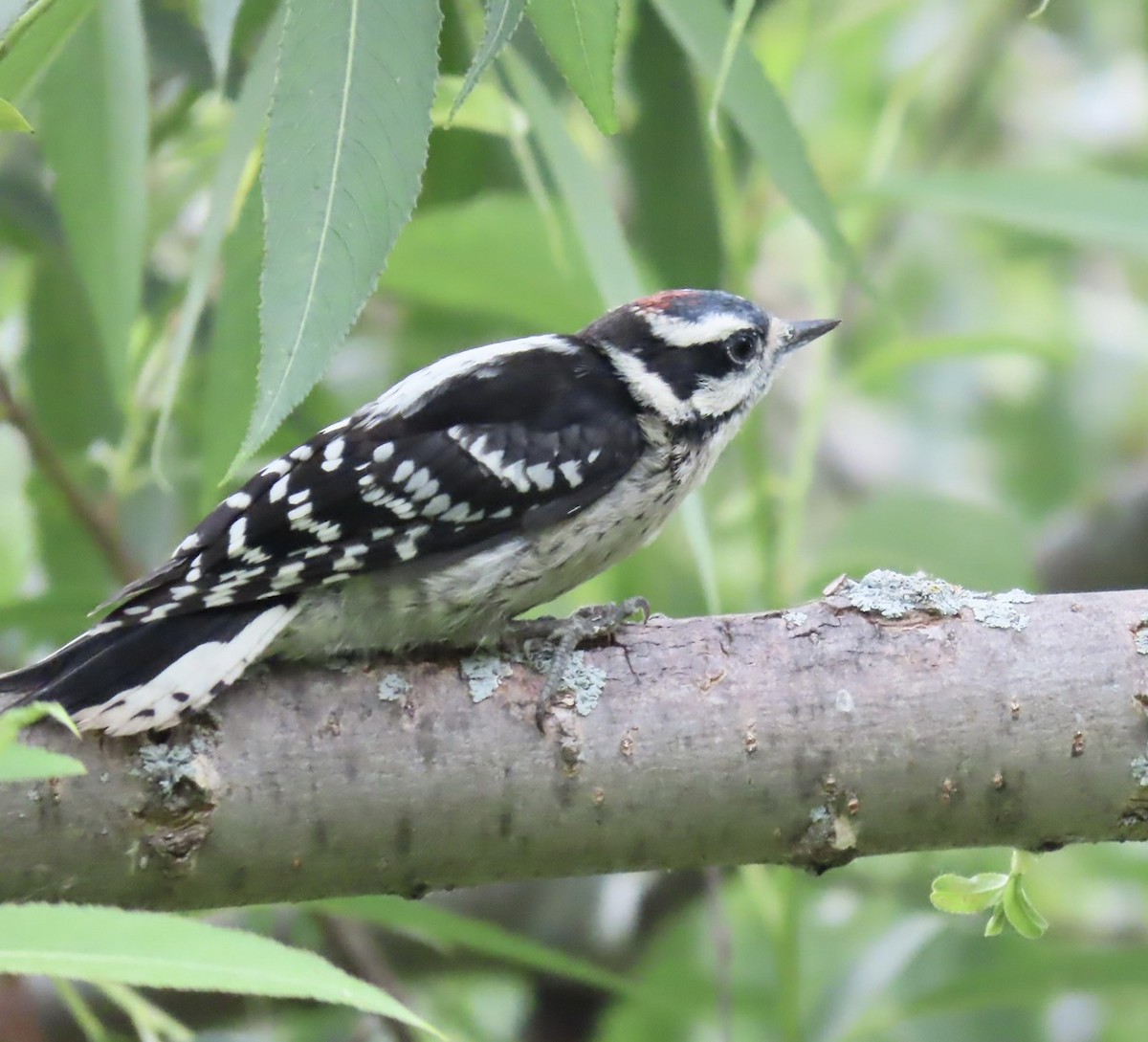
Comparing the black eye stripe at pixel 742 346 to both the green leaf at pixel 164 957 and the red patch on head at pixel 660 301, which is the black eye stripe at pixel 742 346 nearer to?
the red patch on head at pixel 660 301

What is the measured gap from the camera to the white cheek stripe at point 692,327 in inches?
86.8

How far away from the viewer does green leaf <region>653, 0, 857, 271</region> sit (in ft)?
5.52

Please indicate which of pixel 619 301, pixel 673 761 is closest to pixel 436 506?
pixel 619 301

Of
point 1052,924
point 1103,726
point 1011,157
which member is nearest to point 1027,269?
point 1011,157

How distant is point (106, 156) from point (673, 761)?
1.01m

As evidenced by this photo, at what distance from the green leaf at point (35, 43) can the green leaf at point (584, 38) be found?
0.52 m

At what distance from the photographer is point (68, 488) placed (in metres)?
2.26

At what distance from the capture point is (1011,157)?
5254mm

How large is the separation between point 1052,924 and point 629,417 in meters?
1.97

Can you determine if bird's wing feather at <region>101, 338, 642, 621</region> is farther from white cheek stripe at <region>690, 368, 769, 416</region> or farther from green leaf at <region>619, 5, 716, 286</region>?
green leaf at <region>619, 5, 716, 286</region>

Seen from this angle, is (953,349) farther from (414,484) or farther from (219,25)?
(219,25)

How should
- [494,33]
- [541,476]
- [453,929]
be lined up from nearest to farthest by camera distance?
[494,33]
[541,476]
[453,929]

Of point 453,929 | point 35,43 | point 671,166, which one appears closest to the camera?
point 35,43

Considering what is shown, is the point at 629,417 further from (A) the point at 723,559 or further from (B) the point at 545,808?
(A) the point at 723,559
